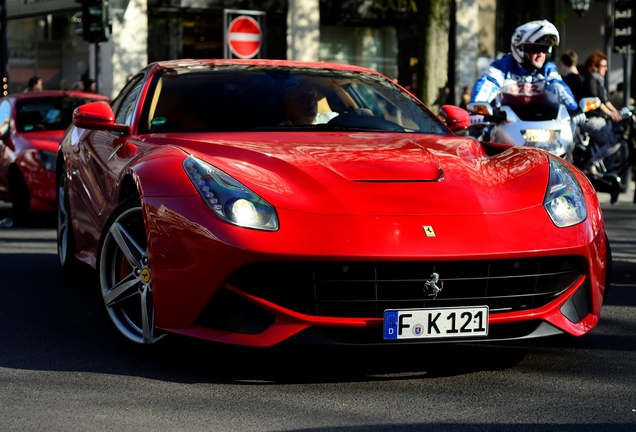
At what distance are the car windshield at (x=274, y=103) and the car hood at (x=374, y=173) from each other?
430mm

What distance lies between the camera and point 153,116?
663 cm

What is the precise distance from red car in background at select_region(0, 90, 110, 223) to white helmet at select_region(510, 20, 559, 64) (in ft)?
17.3

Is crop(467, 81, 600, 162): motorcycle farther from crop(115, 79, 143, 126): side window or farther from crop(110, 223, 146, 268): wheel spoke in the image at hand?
crop(110, 223, 146, 268): wheel spoke

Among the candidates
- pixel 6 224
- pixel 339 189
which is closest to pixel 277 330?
pixel 339 189

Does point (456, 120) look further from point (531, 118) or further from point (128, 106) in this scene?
point (531, 118)

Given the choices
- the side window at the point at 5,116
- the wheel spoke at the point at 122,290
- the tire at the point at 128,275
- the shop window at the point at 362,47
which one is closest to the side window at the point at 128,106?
the tire at the point at 128,275

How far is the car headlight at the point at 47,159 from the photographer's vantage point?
1310cm

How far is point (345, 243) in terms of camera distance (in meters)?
4.94

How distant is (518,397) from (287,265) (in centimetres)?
101

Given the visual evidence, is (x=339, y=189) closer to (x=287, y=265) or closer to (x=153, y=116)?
(x=287, y=265)

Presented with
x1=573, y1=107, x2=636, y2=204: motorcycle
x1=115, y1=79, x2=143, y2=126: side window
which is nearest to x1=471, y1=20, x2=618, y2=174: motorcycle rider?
x1=573, y1=107, x2=636, y2=204: motorcycle

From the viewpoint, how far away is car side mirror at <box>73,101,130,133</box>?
21.6 ft

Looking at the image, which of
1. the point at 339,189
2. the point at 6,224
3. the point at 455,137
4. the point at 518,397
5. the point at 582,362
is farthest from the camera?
the point at 6,224

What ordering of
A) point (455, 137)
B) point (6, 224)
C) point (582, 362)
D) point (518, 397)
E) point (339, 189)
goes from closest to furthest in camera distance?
1. point (518, 397)
2. point (339, 189)
3. point (582, 362)
4. point (455, 137)
5. point (6, 224)
